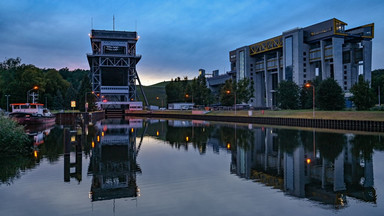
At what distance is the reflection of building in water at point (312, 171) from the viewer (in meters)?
13.3

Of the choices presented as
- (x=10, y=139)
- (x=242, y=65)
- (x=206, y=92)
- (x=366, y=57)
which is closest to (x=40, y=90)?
(x=206, y=92)

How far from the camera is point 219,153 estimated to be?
24656 mm

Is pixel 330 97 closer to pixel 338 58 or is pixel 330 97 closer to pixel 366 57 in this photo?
pixel 338 58

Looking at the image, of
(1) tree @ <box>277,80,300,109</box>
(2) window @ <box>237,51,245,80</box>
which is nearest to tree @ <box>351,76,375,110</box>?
(1) tree @ <box>277,80,300,109</box>

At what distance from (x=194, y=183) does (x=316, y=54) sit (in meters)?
99.8

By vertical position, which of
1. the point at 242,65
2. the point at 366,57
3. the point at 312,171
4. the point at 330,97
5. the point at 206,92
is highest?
the point at 242,65

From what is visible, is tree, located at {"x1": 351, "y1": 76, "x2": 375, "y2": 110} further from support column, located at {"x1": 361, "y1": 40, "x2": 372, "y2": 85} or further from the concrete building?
support column, located at {"x1": 361, "y1": 40, "x2": 372, "y2": 85}

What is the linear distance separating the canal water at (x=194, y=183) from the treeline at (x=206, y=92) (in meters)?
70.8

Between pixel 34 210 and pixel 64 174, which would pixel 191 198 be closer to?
pixel 34 210

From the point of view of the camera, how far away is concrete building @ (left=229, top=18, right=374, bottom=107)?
95438 mm

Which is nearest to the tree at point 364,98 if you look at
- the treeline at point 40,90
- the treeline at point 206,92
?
the treeline at point 206,92

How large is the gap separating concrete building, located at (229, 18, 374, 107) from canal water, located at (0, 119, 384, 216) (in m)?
80.7

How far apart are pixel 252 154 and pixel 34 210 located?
16.2 meters

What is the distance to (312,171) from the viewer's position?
17.4 meters
